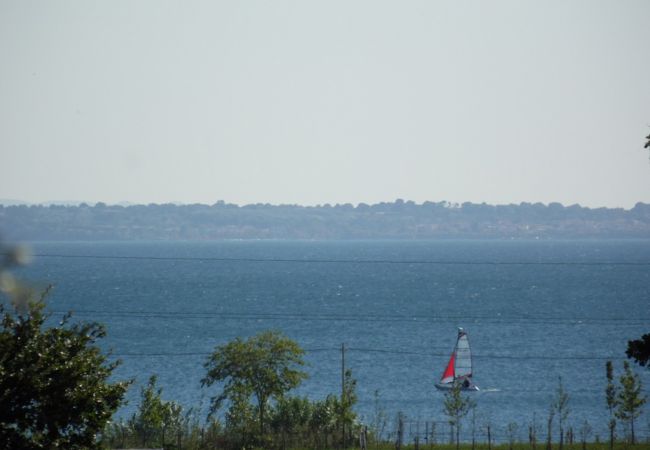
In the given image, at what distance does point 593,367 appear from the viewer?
78.8 m

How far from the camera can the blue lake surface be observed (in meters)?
66.1

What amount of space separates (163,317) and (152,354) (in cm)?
3143

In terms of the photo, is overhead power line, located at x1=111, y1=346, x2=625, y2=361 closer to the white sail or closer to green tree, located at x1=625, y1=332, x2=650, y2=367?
the white sail

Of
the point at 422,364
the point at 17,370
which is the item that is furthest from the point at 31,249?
the point at 422,364

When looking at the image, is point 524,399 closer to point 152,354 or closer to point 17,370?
point 152,354

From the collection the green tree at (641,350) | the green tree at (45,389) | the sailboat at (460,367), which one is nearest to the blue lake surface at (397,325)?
the sailboat at (460,367)

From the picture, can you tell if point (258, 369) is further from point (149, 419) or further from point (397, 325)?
point (397, 325)

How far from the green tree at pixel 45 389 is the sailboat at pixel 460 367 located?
46.5m

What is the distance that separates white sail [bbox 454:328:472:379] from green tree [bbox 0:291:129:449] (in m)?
48.3

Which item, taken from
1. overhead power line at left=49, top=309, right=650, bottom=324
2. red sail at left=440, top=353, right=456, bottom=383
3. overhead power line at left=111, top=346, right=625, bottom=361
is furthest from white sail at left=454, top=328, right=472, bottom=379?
overhead power line at left=49, top=309, right=650, bottom=324

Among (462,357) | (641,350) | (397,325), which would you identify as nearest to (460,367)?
(462,357)

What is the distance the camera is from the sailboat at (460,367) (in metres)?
67.9

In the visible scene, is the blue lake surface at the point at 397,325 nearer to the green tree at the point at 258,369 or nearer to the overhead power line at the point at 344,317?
the overhead power line at the point at 344,317

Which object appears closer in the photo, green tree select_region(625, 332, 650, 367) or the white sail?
green tree select_region(625, 332, 650, 367)
